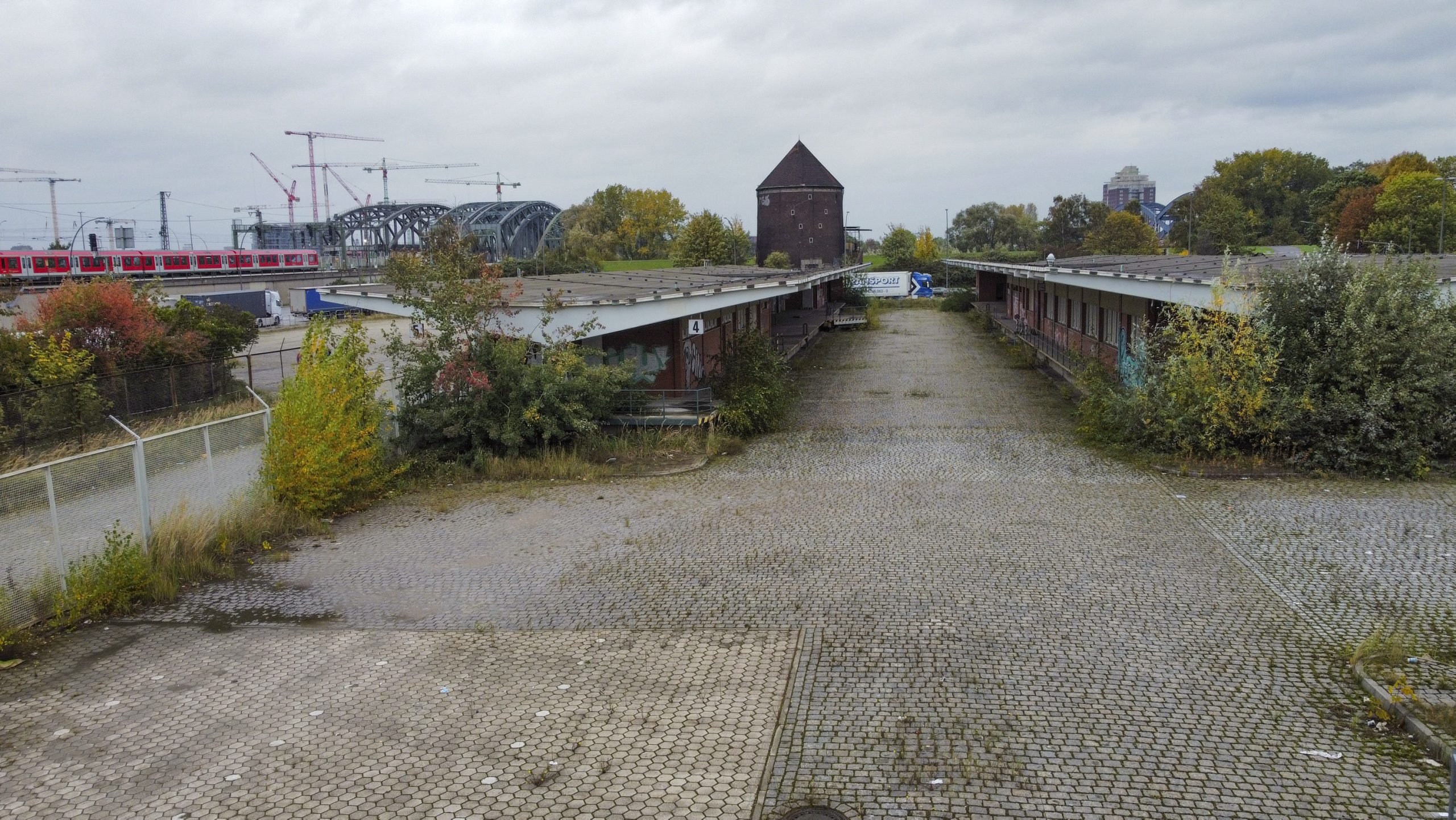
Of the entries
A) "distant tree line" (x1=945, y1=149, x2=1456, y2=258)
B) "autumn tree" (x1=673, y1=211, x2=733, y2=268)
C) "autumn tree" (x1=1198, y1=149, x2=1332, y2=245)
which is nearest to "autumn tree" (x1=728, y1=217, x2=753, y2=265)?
A: "autumn tree" (x1=673, y1=211, x2=733, y2=268)

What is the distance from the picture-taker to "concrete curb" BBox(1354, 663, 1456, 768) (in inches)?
272

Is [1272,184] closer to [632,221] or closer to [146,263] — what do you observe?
[632,221]

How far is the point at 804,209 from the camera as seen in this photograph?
71.8m

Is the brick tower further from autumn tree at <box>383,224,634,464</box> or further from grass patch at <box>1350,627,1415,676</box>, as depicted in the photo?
grass patch at <box>1350,627,1415,676</box>

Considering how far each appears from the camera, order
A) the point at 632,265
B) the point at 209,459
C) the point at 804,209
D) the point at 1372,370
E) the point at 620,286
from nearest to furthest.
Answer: the point at 209,459 < the point at 1372,370 < the point at 620,286 < the point at 804,209 < the point at 632,265

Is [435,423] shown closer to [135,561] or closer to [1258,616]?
[135,561]

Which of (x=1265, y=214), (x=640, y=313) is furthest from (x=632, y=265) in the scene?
(x=640, y=313)

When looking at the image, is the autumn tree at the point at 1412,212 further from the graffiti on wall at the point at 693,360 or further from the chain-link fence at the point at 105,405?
the chain-link fence at the point at 105,405

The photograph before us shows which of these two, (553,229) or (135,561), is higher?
(553,229)

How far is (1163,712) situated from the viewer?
25.2 feet

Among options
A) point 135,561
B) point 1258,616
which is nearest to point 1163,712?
point 1258,616

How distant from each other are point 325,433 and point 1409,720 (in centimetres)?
1286

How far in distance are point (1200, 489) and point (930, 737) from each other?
30.7 feet

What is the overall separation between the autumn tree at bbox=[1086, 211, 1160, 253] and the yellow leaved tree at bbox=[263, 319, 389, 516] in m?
75.4
